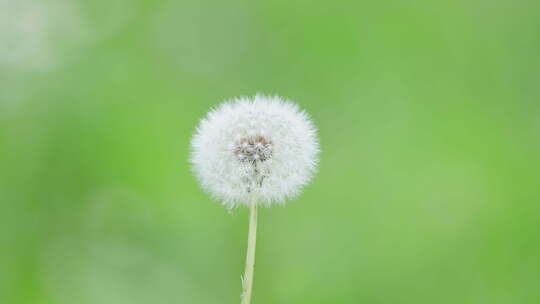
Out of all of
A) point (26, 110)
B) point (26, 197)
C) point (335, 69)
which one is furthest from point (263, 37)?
point (26, 197)

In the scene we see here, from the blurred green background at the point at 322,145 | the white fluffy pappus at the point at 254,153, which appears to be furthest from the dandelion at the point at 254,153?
the blurred green background at the point at 322,145

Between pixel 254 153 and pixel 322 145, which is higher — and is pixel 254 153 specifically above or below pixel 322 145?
below

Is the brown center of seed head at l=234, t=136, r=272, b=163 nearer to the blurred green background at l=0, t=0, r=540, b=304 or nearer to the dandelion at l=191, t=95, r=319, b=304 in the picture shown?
the dandelion at l=191, t=95, r=319, b=304

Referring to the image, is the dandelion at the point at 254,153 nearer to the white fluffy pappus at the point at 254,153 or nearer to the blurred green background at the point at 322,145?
the white fluffy pappus at the point at 254,153

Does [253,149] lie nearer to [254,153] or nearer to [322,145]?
[254,153]

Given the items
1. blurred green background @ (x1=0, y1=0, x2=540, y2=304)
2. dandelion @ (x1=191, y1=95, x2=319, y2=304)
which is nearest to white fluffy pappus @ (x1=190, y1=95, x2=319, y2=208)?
dandelion @ (x1=191, y1=95, x2=319, y2=304)

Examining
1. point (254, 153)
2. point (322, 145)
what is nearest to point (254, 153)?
point (254, 153)

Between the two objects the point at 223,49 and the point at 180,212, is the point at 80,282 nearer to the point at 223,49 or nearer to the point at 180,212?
the point at 180,212
